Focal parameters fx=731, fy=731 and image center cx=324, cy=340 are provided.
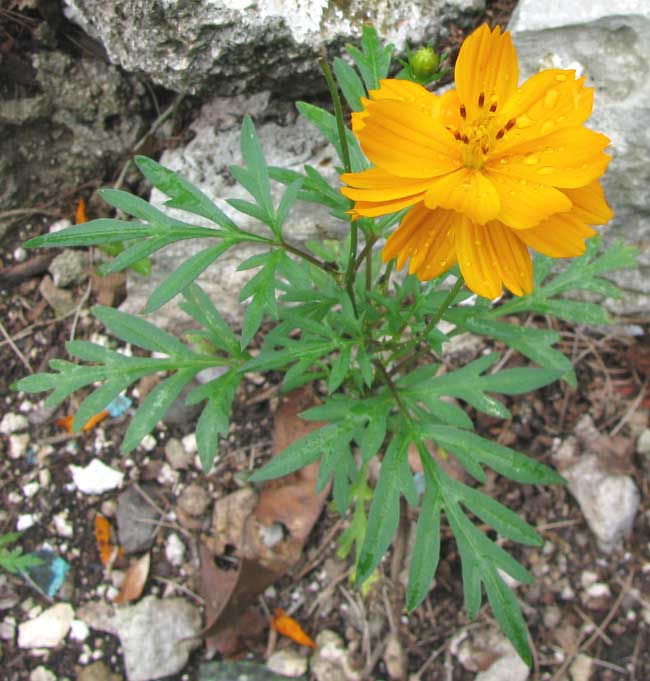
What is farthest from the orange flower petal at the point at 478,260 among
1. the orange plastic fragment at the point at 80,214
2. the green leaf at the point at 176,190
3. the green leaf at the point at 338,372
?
the orange plastic fragment at the point at 80,214

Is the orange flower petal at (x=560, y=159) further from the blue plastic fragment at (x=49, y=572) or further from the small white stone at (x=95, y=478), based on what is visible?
the blue plastic fragment at (x=49, y=572)

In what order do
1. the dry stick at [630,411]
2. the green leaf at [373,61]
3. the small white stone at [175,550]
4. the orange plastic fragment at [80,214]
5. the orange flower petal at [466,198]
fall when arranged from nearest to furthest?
1. the orange flower petal at [466,198]
2. the green leaf at [373,61]
3. the small white stone at [175,550]
4. the dry stick at [630,411]
5. the orange plastic fragment at [80,214]

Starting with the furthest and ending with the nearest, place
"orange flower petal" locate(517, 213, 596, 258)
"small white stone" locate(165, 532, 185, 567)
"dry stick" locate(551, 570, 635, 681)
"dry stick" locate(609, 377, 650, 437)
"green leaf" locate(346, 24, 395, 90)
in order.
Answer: "dry stick" locate(609, 377, 650, 437) → "small white stone" locate(165, 532, 185, 567) → "dry stick" locate(551, 570, 635, 681) → "green leaf" locate(346, 24, 395, 90) → "orange flower petal" locate(517, 213, 596, 258)

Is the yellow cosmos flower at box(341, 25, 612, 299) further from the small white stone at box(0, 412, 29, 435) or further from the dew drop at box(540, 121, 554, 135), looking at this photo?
the small white stone at box(0, 412, 29, 435)

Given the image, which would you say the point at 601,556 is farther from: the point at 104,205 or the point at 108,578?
the point at 104,205

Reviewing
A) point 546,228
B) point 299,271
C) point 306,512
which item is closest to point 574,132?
point 546,228

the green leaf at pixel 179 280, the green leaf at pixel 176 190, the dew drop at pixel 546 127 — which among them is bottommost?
the green leaf at pixel 179 280

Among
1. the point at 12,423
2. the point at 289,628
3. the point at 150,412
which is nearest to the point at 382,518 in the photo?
the point at 150,412

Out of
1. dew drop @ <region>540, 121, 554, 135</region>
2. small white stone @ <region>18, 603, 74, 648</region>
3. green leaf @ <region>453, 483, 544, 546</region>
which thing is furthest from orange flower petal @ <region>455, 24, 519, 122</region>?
small white stone @ <region>18, 603, 74, 648</region>
